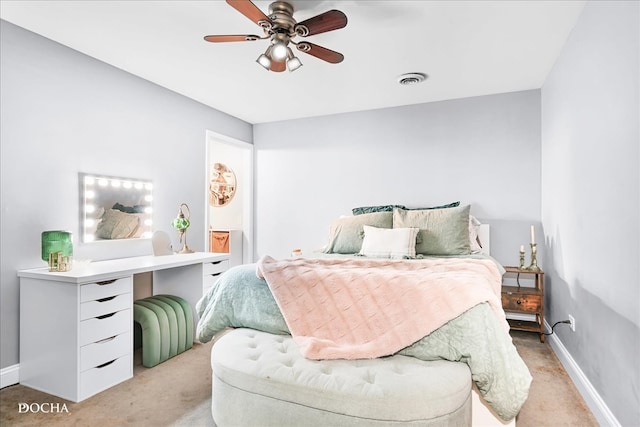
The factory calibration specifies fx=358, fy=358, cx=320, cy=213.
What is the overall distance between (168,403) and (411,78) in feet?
10.3

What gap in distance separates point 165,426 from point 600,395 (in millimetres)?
2318

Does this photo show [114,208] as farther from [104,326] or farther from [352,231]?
[352,231]

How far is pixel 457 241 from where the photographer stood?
3162mm

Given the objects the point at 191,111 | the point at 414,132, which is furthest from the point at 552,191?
the point at 191,111

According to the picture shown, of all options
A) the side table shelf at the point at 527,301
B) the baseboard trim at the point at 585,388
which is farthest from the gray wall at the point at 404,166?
the baseboard trim at the point at 585,388

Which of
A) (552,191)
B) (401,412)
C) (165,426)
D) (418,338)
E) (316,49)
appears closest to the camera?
(401,412)

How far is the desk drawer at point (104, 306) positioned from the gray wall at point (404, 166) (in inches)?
95.9

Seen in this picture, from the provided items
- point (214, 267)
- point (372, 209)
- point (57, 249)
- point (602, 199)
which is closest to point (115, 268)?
point (57, 249)

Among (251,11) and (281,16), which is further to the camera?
(281,16)

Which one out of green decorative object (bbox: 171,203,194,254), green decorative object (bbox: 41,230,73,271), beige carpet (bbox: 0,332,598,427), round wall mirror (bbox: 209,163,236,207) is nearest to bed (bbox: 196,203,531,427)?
beige carpet (bbox: 0,332,598,427)

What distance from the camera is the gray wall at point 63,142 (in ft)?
7.78

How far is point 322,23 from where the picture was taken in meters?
2.02

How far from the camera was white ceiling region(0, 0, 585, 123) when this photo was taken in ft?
7.25

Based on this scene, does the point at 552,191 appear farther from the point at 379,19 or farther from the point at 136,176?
the point at 136,176
